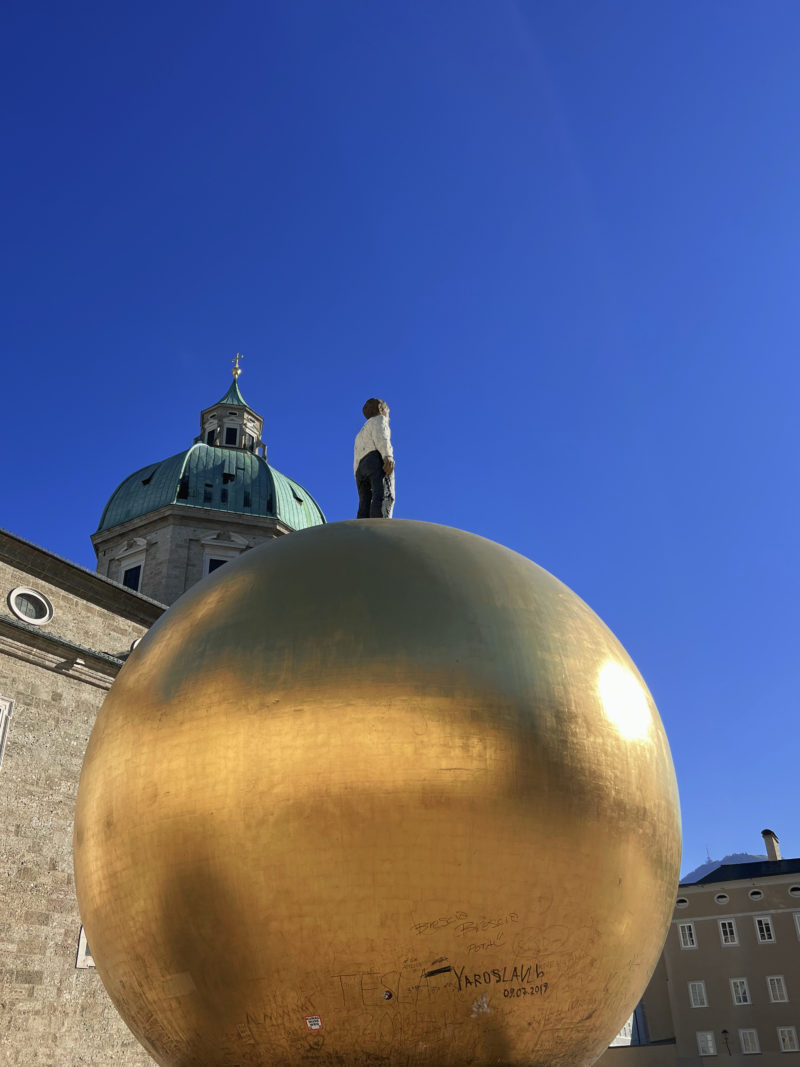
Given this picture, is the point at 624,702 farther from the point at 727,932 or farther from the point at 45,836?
the point at 727,932

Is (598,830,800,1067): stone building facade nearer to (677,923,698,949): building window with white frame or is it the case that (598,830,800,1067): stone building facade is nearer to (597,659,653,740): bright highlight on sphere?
(677,923,698,949): building window with white frame

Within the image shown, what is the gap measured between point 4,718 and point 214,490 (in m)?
23.0

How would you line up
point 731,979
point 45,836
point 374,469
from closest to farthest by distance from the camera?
point 374,469
point 45,836
point 731,979

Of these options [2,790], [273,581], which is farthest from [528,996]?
[2,790]

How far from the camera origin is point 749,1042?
132 ft

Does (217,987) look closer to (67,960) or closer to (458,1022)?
(458,1022)

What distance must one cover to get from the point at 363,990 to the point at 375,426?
4578 mm

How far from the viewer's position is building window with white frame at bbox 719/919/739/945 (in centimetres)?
4284

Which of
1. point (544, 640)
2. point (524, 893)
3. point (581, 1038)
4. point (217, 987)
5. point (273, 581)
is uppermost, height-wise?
point (273, 581)

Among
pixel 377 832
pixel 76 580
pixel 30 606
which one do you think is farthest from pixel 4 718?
pixel 377 832

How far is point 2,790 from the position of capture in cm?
1697

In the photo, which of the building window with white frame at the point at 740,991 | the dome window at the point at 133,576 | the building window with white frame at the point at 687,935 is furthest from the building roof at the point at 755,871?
the dome window at the point at 133,576

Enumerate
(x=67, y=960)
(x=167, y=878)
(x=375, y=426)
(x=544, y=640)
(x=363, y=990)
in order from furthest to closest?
(x=67, y=960) → (x=375, y=426) → (x=544, y=640) → (x=167, y=878) → (x=363, y=990)

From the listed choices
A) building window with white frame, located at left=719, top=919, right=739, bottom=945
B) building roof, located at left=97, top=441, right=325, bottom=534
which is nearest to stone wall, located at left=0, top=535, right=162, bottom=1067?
building roof, located at left=97, top=441, right=325, bottom=534
